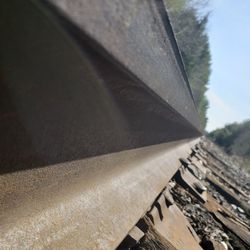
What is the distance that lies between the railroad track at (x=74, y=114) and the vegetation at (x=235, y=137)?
148ft

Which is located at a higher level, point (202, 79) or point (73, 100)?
point (202, 79)

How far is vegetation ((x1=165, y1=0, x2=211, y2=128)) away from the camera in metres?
40.0

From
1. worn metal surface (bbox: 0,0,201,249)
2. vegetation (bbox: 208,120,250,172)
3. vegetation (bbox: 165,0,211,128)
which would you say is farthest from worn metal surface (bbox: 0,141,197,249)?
vegetation (bbox: 208,120,250,172)

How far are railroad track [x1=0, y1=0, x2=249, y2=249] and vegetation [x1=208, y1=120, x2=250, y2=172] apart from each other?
45.1 meters

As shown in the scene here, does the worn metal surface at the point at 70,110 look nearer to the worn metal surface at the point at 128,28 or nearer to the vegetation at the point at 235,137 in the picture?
the worn metal surface at the point at 128,28

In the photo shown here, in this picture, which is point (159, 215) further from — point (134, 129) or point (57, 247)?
point (57, 247)

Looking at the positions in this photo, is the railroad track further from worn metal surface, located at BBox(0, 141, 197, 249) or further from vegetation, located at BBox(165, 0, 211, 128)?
vegetation, located at BBox(165, 0, 211, 128)

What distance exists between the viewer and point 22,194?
0.84 m

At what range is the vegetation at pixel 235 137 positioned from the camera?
46.1 meters

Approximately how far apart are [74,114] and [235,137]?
51.2 m

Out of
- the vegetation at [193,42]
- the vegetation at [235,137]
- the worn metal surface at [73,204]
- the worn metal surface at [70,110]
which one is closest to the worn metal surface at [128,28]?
the worn metal surface at [70,110]

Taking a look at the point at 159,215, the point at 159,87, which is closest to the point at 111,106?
the point at 159,87

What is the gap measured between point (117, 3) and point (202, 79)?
6506 cm

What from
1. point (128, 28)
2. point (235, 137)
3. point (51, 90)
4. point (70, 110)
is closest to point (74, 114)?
point (70, 110)
